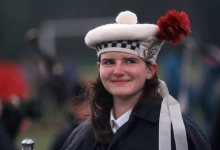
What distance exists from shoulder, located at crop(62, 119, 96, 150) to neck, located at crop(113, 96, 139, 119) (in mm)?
212

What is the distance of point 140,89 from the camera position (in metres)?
1.73

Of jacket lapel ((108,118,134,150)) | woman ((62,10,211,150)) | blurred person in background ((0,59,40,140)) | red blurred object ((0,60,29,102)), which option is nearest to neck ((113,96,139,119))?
woman ((62,10,211,150))

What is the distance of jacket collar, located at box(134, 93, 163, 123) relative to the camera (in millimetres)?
1624

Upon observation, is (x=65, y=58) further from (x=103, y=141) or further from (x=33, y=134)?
(x=103, y=141)

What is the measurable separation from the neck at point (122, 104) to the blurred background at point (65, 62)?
1.35 m

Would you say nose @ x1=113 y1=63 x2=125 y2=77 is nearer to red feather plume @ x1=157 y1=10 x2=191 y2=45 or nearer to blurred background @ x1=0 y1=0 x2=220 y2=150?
red feather plume @ x1=157 y1=10 x2=191 y2=45

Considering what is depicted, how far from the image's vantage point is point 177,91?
3.16 metres

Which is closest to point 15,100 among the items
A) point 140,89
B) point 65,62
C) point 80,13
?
point 65,62

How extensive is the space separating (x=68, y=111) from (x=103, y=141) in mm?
1706

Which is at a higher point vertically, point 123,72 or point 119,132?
point 123,72

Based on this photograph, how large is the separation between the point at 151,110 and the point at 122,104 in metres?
0.20

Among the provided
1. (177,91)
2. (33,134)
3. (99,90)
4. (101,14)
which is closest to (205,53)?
(177,91)

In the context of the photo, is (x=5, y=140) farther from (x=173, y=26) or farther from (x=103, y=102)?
(x=173, y=26)

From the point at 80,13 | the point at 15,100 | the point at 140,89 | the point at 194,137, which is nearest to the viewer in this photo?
the point at 194,137
